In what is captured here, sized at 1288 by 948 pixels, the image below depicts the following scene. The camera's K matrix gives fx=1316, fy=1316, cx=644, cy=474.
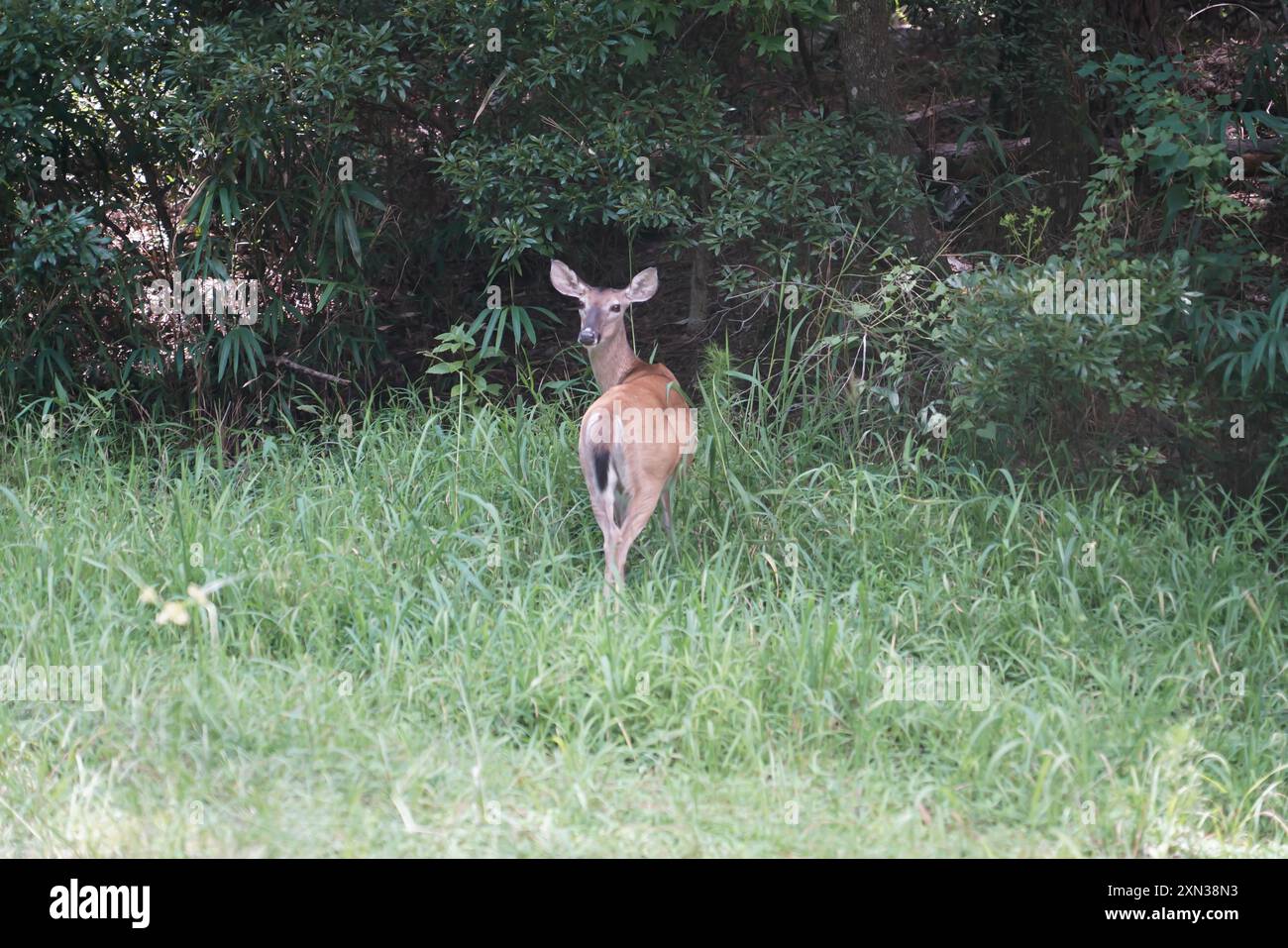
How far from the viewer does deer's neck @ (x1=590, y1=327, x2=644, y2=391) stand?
20.3ft

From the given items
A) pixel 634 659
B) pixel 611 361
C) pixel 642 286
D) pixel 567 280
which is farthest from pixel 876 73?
pixel 634 659

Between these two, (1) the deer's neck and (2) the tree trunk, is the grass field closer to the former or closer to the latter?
(1) the deer's neck

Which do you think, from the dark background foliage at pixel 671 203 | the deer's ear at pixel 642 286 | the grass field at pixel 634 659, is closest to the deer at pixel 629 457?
the grass field at pixel 634 659

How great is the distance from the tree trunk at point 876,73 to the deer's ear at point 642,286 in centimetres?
160

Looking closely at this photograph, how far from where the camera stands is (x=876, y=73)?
7.12 m

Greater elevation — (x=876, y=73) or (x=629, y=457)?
(x=876, y=73)

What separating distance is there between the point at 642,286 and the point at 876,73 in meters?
1.98

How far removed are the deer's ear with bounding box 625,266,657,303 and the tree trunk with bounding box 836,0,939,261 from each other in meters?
1.60

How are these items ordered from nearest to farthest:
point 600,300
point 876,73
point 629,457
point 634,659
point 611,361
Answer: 1. point 634,659
2. point 629,457
3. point 600,300
4. point 611,361
5. point 876,73

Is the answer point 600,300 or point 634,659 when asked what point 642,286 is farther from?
point 634,659

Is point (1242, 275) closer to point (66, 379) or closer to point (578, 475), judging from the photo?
point (578, 475)

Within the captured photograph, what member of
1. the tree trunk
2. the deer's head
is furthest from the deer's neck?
the tree trunk

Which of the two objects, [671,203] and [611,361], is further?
[671,203]

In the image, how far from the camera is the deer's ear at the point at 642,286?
245 inches
